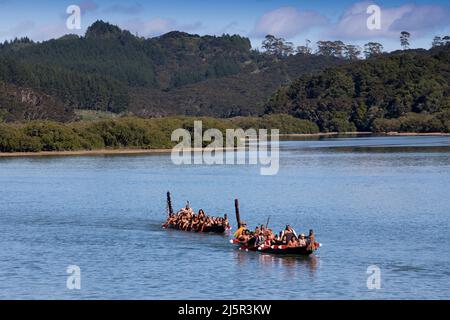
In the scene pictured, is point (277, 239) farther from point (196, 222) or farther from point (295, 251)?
point (196, 222)

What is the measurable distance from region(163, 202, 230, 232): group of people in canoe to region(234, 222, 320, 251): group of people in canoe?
5.46 m

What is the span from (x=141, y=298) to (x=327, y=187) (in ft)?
175

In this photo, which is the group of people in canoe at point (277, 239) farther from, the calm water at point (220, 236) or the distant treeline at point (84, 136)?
the distant treeline at point (84, 136)

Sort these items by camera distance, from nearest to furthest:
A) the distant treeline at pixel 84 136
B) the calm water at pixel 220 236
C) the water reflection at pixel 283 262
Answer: the calm water at pixel 220 236 → the water reflection at pixel 283 262 → the distant treeline at pixel 84 136

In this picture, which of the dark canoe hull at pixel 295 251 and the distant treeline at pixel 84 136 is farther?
the distant treeline at pixel 84 136

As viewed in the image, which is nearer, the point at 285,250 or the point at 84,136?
the point at 285,250

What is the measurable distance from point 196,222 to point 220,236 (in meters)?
2.63

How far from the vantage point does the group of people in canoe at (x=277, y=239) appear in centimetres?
4853

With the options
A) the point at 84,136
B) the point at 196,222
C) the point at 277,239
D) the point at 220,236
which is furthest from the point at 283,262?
the point at 84,136

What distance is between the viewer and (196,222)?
60469 mm

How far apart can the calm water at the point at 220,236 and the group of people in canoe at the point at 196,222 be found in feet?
3.38

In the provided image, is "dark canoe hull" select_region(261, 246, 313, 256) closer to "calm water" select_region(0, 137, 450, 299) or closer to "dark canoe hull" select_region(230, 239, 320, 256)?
"dark canoe hull" select_region(230, 239, 320, 256)

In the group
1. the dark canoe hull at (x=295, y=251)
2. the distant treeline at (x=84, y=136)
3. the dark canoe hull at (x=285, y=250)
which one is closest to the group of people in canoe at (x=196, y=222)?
the dark canoe hull at (x=285, y=250)
